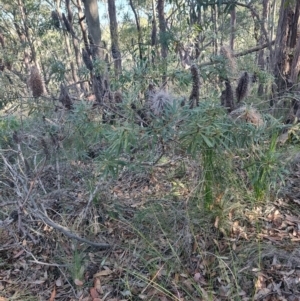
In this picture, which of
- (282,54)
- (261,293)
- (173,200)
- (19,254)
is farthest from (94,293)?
(282,54)

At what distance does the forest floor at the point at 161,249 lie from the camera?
1.83 meters

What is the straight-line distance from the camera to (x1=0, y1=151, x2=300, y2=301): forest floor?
183 centimetres

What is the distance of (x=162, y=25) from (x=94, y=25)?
4.44 feet

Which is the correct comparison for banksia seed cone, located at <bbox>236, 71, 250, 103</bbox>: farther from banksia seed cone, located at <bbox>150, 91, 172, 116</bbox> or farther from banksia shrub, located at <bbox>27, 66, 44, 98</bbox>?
banksia shrub, located at <bbox>27, 66, 44, 98</bbox>

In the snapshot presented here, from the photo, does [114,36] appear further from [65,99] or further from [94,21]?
[65,99]

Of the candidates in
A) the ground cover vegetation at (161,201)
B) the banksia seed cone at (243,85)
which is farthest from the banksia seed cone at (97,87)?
the banksia seed cone at (243,85)

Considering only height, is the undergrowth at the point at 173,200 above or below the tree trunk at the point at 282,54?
below

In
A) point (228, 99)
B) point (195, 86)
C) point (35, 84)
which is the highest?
point (35, 84)

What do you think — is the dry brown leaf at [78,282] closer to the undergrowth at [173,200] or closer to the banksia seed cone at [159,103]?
the undergrowth at [173,200]

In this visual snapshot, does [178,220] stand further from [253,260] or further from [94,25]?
[94,25]

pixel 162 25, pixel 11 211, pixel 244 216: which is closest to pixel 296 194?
A: pixel 244 216

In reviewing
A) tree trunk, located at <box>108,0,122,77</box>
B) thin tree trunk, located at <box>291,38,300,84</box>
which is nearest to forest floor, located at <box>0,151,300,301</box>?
thin tree trunk, located at <box>291,38,300,84</box>

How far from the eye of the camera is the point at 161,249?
6.83ft

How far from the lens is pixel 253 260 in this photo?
1881mm
